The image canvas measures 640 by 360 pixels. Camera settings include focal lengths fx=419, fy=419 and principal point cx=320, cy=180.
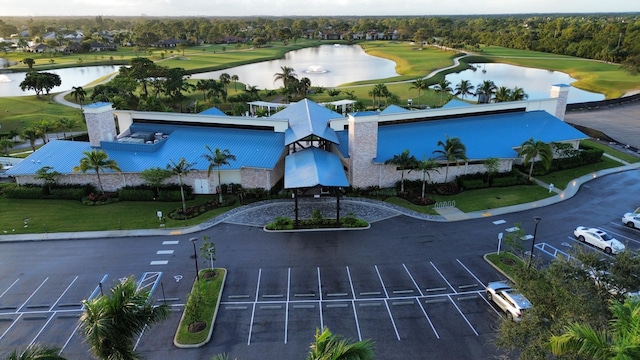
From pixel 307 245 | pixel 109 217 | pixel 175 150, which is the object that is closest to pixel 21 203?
pixel 109 217

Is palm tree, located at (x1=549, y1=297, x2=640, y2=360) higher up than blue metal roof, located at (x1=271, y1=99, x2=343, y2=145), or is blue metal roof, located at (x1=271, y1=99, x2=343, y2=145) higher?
palm tree, located at (x1=549, y1=297, x2=640, y2=360)

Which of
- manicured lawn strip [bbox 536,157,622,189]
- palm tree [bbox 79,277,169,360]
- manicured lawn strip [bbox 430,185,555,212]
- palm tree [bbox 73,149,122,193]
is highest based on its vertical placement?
palm tree [bbox 79,277,169,360]

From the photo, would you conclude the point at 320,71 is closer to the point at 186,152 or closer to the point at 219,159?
the point at 186,152

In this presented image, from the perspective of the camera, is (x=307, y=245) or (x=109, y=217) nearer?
(x=307, y=245)

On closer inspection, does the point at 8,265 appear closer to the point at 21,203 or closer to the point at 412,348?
the point at 21,203

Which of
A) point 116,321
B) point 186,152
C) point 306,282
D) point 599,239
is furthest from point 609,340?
point 186,152

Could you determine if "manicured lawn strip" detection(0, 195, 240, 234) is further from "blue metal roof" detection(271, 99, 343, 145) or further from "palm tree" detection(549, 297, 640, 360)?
"palm tree" detection(549, 297, 640, 360)

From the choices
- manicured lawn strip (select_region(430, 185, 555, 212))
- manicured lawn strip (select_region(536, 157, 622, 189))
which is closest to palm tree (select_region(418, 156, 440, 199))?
manicured lawn strip (select_region(430, 185, 555, 212))
